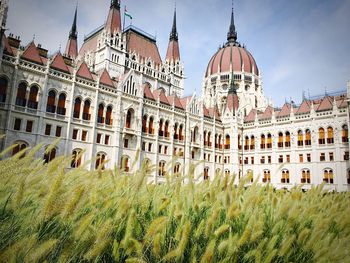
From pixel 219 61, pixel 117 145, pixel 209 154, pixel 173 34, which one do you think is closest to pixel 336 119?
pixel 209 154

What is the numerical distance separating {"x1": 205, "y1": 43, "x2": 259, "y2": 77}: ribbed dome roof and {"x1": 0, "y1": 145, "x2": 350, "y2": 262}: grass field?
68117 mm

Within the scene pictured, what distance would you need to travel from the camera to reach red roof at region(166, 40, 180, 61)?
202 feet

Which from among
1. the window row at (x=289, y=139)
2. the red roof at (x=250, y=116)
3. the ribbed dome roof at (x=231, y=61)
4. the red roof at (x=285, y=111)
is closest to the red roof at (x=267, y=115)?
the red roof at (x=250, y=116)

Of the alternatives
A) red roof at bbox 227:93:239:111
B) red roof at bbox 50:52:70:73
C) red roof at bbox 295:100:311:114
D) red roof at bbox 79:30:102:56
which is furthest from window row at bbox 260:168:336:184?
red roof at bbox 79:30:102:56

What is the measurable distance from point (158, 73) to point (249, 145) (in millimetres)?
24616

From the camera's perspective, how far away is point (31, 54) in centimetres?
2708

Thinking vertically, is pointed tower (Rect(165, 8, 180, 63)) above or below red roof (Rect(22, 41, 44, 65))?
above

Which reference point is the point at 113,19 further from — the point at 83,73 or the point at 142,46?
the point at 83,73

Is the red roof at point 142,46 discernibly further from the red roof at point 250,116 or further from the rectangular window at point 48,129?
the rectangular window at point 48,129

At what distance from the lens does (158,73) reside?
180ft

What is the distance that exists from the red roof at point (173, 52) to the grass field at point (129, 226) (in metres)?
60.6

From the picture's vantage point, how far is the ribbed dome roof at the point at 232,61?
6850cm

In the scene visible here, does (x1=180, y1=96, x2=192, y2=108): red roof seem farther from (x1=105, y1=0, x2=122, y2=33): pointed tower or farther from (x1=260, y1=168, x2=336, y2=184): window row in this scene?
(x1=105, y1=0, x2=122, y2=33): pointed tower

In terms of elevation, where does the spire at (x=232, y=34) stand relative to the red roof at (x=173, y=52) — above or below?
above
